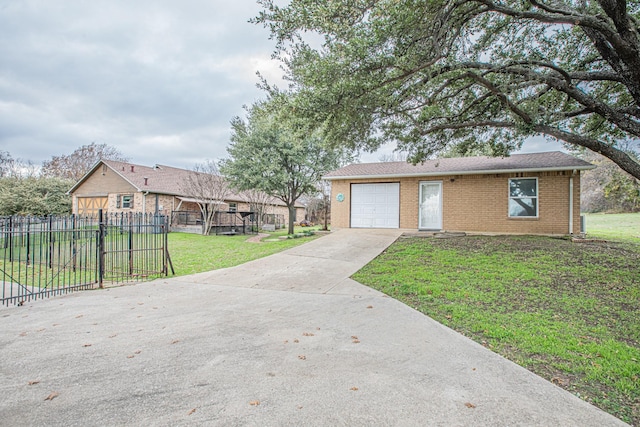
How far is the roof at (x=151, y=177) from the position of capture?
21844 millimetres

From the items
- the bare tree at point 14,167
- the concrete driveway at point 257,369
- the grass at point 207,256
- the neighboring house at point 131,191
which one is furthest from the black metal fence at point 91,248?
the bare tree at point 14,167

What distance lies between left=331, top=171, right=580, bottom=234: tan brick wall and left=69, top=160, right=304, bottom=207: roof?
12.1 m

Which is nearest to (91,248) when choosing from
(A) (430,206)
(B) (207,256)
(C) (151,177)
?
(B) (207,256)

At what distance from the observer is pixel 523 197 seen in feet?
39.3

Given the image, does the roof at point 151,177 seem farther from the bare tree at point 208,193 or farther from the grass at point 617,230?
the grass at point 617,230

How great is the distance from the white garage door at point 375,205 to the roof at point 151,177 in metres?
9.60

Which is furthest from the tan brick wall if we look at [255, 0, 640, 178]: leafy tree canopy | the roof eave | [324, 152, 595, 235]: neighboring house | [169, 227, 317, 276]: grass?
[169, 227, 317, 276]: grass

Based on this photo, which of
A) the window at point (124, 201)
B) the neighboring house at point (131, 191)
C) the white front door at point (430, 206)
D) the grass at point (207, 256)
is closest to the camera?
the grass at point (207, 256)

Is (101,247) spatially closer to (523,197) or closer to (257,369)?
(257,369)

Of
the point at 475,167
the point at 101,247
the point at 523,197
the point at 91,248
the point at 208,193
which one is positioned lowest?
the point at 91,248

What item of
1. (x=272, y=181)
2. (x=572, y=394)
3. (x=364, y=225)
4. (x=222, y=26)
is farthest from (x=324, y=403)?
(x=272, y=181)

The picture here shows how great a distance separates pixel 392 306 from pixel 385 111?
5.41 metres

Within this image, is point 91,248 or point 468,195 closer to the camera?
point 91,248

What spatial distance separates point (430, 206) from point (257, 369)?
460 inches
